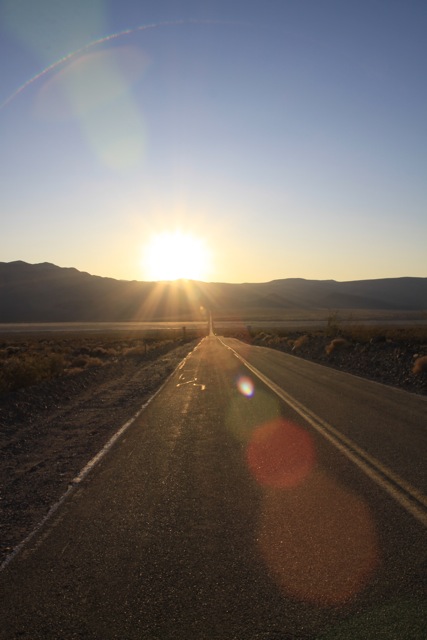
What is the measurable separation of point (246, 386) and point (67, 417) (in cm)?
720

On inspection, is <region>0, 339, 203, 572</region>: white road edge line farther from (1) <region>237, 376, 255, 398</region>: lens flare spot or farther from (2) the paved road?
(1) <region>237, 376, 255, 398</region>: lens flare spot

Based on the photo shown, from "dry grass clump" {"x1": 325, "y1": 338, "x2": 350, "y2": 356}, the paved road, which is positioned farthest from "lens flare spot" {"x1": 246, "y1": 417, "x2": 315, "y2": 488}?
"dry grass clump" {"x1": 325, "y1": 338, "x2": 350, "y2": 356}

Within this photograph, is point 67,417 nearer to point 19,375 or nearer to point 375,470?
point 19,375

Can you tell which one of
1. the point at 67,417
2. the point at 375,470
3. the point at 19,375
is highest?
the point at 375,470

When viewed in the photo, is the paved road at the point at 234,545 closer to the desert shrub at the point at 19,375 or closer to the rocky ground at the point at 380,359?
the desert shrub at the point at 19,375

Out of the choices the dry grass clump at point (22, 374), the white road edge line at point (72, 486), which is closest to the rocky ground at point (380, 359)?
the white road edge line at point (72, 486)

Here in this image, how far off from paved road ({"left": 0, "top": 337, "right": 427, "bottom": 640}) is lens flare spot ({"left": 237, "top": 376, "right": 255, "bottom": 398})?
6.81 m

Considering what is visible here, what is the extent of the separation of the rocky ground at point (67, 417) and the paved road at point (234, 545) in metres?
0.48

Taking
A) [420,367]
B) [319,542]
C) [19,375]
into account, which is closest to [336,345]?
[420,367]

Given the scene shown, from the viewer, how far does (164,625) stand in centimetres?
417

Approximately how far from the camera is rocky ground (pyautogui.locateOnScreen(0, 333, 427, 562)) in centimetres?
755

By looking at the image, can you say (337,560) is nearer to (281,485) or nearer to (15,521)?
(281,485)

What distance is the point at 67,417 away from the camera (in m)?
14.8

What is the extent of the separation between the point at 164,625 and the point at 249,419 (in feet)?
30.2
